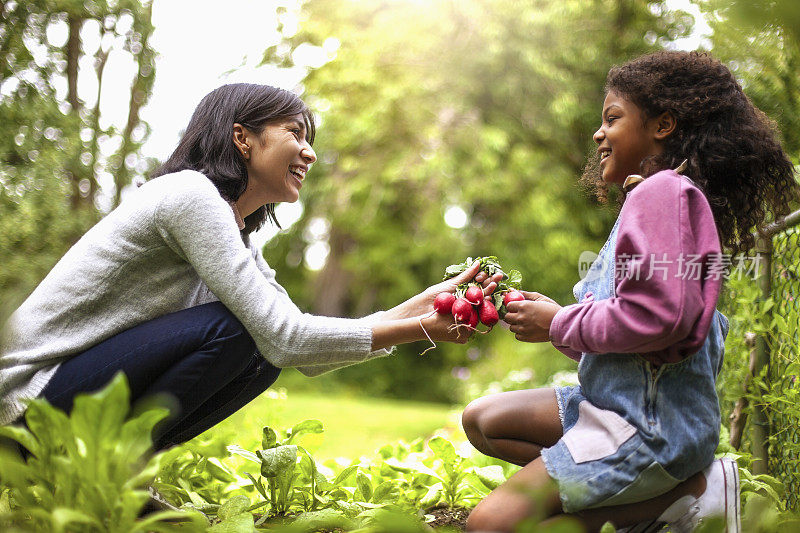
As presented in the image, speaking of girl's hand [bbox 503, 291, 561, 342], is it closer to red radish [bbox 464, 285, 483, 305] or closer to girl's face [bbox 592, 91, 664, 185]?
red radish [bbox 464, 285, 483, 305]

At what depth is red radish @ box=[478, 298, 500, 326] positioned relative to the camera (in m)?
A: 2.07

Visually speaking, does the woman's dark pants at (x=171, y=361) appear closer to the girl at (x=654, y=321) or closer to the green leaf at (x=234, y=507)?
the green leaf at (x=234, y=507)

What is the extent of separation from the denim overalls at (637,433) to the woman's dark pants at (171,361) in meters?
0.93

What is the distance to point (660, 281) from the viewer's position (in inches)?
61.4

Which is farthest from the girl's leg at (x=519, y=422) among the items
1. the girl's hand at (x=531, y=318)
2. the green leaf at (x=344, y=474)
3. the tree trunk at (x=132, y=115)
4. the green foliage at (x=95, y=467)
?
the tree trunk at (x=132, y=115)

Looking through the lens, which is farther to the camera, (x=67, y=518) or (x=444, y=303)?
(x=444, y=303)

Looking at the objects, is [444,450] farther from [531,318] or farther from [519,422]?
[531,318]

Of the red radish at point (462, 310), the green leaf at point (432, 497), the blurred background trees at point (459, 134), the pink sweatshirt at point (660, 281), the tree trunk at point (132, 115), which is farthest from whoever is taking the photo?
the blurred background trees at point (459, 134)

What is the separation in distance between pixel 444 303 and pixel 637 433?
0.68m

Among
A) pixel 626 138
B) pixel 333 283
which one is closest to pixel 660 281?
pixel 626 138

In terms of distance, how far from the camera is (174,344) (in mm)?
1989

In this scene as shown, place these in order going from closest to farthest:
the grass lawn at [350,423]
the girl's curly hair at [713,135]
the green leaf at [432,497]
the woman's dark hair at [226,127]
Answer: the girl's curly hair at [713,135]
the woman's dark hair at [226,127]
the green leaf at [432,497]
the grass lawn at [350,423]

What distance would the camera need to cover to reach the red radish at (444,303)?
2.11 metres

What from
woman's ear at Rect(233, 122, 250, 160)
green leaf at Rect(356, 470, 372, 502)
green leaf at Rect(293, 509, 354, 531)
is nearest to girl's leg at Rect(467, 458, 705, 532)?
green leaf at Rect(293, 509, 354, 531)
